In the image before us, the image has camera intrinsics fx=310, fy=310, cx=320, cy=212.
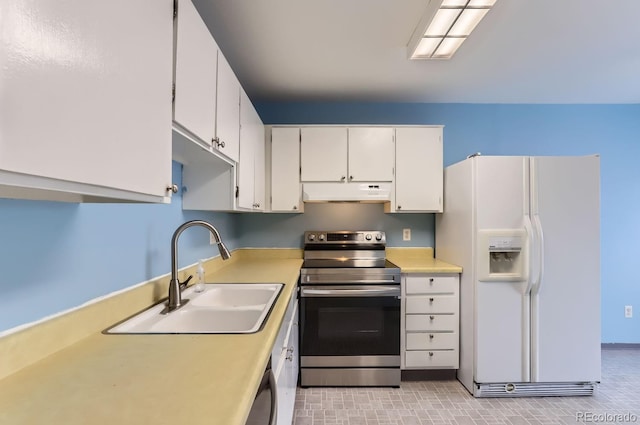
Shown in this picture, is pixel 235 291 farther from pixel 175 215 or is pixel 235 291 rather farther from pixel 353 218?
pixel 353 218

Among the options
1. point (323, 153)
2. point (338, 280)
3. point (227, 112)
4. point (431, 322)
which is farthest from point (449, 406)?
point (227, 112)

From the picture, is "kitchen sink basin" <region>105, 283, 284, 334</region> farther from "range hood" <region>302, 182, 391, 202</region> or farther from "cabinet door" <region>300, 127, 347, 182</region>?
"cabinet door" <region>300, 127, 347, 182</region>

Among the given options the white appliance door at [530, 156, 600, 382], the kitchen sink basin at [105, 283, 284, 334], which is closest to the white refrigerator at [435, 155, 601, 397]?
the white appliance door at [530, 156, 600, 382]

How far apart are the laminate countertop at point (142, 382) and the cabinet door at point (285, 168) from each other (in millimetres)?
1760

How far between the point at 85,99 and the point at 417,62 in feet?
7.20

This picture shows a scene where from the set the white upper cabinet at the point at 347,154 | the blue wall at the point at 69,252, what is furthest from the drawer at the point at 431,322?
the blue wall at the point at 69,252

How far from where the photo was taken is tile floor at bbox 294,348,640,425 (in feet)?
6.50

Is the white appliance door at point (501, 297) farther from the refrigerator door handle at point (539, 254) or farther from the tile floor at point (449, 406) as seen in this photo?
the tile floor at point (449, 406)

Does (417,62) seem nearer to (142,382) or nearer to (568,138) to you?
(568,138)

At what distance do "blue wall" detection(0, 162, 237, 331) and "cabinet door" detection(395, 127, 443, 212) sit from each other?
6.36ft

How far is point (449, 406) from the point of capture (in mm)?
2125

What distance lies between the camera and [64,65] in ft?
1.86

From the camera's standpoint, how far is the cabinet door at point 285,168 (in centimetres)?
272

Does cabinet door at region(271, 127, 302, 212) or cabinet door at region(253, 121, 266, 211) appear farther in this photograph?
cabinet door at region(271, 127, 302, 212)
